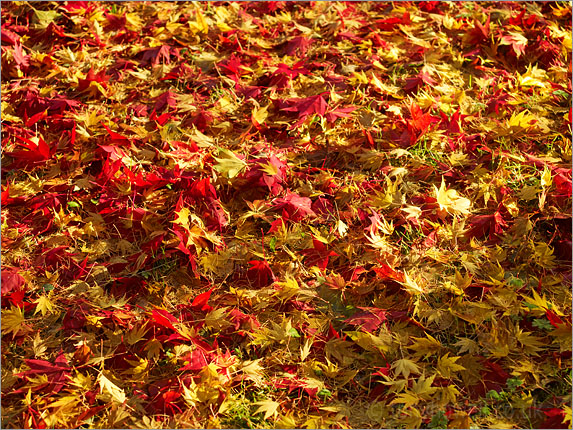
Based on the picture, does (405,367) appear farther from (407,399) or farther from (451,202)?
(451,202)

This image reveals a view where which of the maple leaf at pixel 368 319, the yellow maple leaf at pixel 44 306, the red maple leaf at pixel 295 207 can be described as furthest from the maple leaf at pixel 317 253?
the yellow maple leaf at pixel 44 306

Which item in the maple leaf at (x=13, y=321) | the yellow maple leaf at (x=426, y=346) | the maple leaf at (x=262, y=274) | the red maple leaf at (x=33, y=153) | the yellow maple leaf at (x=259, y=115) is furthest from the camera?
the yellow maple leaf at (x=259, y=115)

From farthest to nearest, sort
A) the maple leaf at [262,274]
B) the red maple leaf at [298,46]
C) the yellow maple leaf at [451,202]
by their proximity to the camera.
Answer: the red maple leaf at [298,46], the yellow maple leaf at [451,202], the maple leaf at [262,274]

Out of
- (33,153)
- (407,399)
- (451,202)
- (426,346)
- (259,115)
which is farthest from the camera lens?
(259,115)

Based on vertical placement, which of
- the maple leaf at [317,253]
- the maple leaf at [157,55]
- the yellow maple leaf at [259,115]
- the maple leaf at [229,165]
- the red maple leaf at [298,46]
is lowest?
the maple leaf at [317,253]

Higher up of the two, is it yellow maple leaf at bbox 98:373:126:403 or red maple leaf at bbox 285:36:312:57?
red maple leaf at bbox 285:36:312:57

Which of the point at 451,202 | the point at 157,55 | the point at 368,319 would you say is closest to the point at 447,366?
the point at 368,319

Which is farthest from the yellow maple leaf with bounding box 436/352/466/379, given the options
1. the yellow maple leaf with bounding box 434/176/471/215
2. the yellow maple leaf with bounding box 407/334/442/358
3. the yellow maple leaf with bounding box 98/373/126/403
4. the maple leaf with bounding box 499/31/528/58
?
the maple leaf with bounding box 499/31/528/58

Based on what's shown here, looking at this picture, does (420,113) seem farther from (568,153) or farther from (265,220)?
(265,220)

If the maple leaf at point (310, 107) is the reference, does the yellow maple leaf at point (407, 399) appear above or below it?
below

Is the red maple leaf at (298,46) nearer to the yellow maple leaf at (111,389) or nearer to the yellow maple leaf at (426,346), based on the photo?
the yellow maple leaf at (426,346)

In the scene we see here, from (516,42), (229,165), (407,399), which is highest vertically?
(516,42)

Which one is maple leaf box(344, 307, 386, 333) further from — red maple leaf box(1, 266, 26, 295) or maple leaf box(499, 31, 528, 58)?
maple leaf box(499, 31, 528, 58)

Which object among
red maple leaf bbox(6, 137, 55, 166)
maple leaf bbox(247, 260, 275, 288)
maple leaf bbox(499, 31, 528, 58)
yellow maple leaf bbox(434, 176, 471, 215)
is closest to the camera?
maple leaf bbox(247, 260, 275, 288)
